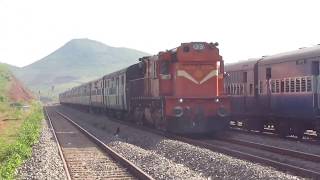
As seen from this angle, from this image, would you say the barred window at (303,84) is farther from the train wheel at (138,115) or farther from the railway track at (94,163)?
the train wheel at (138,115)

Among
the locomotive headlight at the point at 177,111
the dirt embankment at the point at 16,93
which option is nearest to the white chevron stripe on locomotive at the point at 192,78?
the locomotive headlight at the point at 177,111

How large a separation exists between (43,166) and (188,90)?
9.93m

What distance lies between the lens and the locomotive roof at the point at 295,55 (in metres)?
20.4

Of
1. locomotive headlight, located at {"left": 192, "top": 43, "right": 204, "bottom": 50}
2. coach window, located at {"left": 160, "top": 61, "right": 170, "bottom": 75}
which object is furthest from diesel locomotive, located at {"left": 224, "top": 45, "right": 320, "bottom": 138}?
coach window, located at {"left": 160, "top": 61, "right": 170, "bottom": 75}

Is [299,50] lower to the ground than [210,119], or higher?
higher

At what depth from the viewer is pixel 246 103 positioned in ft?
87.0

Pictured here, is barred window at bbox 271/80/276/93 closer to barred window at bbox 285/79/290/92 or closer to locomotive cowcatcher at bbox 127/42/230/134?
barred window at bbox 285/79/290/92

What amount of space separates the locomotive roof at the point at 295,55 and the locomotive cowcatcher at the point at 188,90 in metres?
2.22

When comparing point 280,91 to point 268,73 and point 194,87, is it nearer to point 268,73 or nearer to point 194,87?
point 268,73

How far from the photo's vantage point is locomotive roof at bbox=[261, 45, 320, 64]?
2036 centimetres

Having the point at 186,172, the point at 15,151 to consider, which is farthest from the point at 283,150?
the point at 15,151

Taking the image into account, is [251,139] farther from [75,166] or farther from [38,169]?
[38,169]

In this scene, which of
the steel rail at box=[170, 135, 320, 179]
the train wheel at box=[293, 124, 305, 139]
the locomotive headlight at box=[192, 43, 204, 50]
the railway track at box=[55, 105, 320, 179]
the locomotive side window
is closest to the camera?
the steel rail at box=[170, 135, 320, 179]

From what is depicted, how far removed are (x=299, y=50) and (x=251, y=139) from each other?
416 cm
